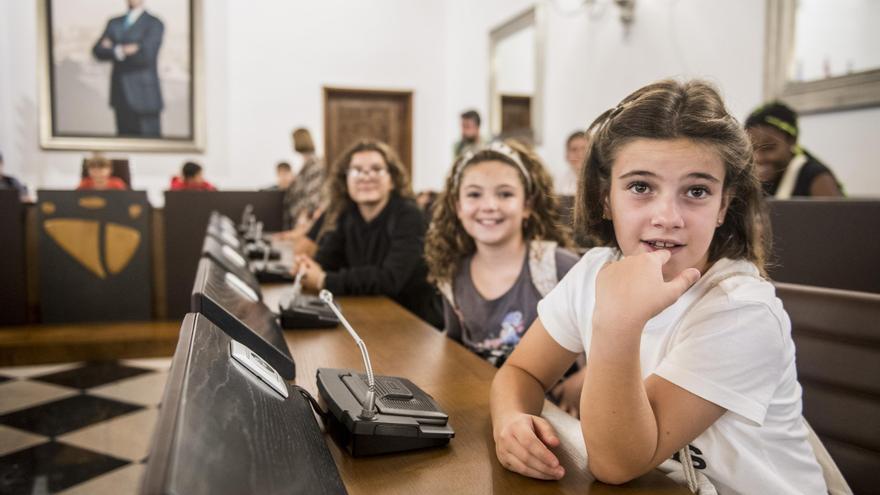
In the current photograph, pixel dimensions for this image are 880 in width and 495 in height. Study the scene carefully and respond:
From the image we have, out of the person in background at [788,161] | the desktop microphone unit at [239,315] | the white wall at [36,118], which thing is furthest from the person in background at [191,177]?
the desktop microphone unit at [239,315]

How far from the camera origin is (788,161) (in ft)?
9.08

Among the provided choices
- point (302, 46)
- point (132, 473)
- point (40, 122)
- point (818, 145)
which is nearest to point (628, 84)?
point (818, 145)

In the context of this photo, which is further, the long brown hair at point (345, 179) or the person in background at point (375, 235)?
the long brown hair at point (345, 179)

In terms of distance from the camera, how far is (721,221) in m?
0.89

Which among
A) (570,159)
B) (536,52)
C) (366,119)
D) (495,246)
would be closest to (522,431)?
(495,246)

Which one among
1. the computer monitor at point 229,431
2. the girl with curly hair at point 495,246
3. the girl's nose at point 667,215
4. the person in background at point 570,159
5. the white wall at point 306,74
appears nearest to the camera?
the computer monitor at point 229,431

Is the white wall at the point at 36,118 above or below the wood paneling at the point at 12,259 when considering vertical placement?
above

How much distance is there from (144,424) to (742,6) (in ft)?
11.4

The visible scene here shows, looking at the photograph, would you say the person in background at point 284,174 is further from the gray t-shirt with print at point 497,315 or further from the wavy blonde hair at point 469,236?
the gray t-shirt with print at point 497,315

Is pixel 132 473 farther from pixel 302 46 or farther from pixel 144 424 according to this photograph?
pixel 302 46

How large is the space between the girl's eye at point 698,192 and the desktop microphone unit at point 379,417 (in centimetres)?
41

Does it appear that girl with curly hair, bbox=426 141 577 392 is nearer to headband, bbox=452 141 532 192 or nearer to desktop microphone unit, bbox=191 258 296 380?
headband, bbox=452 141 532 192

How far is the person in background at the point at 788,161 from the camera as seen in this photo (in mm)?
2674

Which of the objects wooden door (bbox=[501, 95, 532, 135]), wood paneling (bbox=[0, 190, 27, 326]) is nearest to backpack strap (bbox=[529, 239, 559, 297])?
wood paneling (bbox=[0, 190, 27, 326])
